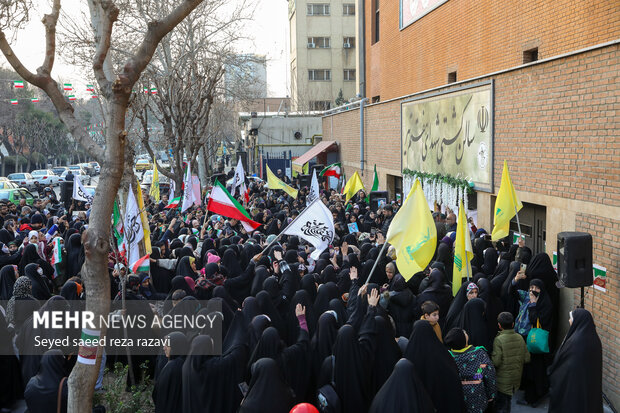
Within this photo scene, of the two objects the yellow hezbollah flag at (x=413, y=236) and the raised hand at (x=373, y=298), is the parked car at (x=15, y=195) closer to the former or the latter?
the yellow hezbollah flag at (x=413, y=236)

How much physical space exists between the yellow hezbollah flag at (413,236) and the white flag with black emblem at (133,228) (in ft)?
12.9

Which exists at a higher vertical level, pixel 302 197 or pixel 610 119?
pixel 610 119

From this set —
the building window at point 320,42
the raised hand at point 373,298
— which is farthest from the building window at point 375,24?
the building window at point 320,42

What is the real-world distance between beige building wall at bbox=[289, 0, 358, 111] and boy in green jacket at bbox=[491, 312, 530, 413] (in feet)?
180

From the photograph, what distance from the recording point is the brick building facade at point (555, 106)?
25.7 ft

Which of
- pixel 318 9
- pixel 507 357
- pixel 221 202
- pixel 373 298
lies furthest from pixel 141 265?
pixel 318 9

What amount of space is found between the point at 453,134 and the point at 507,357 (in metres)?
8.58

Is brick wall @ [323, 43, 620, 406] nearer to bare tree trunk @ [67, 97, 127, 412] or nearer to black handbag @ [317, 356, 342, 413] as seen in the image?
black handbag @ [317, 356, 342, 413]

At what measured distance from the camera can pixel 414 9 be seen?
65.0 ft

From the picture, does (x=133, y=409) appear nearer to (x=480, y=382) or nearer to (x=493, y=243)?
(x=480, y=382)

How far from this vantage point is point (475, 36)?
51.4 feet

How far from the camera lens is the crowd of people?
580cm

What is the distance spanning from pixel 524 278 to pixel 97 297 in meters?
5.49

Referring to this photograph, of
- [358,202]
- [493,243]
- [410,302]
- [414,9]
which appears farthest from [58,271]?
[414,9]
